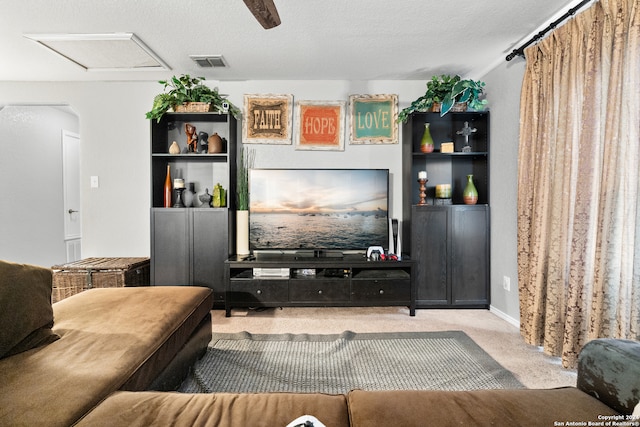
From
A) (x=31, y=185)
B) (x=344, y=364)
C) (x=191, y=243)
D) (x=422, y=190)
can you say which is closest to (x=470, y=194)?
(x=422, y=190)

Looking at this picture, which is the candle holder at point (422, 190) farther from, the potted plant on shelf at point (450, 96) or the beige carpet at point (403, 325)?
the beige carpet at point (403, 325)

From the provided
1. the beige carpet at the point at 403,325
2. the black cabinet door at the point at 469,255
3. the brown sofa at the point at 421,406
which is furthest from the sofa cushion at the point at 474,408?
the black cabinet door at the point at 469,255

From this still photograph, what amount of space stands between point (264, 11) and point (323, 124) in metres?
1.92

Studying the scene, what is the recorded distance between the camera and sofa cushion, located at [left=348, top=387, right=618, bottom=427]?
2.81 feet

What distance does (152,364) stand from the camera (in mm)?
1322

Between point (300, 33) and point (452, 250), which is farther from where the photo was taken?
point (452, 250)

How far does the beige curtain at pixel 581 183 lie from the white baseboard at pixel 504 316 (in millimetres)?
375

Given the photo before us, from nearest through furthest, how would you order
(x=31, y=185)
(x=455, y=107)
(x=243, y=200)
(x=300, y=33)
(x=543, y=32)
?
(x=543, y=32), (x=300, y=33), (x=455, y=107), (x=243, y=200), (x=31, y=185)

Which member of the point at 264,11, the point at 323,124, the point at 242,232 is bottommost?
the point at 242,232

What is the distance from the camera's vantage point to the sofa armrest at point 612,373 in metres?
0.87

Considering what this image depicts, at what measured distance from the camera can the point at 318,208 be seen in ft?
10.7

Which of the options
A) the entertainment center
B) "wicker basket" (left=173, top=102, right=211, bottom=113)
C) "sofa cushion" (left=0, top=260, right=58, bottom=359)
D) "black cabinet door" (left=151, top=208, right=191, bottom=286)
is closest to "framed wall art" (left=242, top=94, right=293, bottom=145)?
the entertainment center

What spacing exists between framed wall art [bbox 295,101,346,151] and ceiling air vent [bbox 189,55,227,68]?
2.91 ft

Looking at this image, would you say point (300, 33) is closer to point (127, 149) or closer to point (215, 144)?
point (215, 144)
